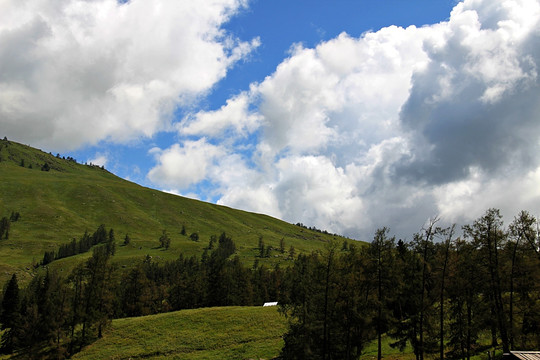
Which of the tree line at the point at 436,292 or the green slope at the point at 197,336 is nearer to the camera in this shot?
the tree line at the point at 436,292

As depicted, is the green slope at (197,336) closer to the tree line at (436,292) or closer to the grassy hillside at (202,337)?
the grassy hillside at (202,337)

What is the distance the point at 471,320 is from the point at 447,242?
40.4 feet

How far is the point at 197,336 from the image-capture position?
6919 cm

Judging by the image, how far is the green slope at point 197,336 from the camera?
61000 mm

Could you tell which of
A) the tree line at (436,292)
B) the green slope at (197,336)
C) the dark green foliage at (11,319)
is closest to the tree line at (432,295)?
the tree line at (436,292)

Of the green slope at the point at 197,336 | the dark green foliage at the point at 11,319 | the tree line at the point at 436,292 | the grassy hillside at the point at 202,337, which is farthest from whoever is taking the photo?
the dark green foliage at the point at 11,319

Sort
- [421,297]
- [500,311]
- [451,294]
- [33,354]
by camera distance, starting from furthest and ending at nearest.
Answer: [33,354] → [451,294] → [421,297] → [500,311]

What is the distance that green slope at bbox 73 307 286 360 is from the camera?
2402 inches

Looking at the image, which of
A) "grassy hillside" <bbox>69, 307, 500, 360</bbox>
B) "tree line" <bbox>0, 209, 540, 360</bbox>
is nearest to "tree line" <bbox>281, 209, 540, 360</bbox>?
"tree line" <bbox>0, 209, 540, 360</bbox>

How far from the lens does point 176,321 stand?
255 feet

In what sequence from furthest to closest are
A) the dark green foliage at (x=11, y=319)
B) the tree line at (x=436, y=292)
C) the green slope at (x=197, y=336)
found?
the dark green foliage at (x=11, y=319)
the green slope at (x=197, y=336)
the tree line at (x=436, y=292)

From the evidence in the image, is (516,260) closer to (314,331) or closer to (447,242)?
(447,242)

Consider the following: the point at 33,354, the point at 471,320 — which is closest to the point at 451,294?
the point at 471,320

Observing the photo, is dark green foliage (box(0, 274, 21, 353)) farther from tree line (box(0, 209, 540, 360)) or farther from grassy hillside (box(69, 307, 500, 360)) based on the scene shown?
tree line (box(0, 209, 540, 360))
